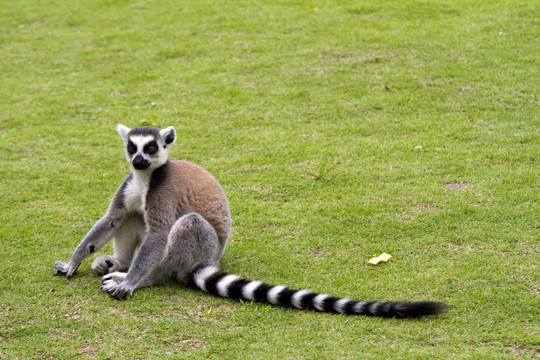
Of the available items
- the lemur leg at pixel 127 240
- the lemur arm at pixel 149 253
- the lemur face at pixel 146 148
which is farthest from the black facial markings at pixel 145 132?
the lemur leg at pixel 127 240

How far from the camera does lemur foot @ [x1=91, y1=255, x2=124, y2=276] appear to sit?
514 centimetres

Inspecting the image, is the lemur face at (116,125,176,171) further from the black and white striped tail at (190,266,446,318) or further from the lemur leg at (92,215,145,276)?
the black and white striped tail at (190,266,446,318)

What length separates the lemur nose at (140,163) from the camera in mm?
4906

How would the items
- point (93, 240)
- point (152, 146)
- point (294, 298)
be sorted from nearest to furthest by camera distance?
point (294, 298)
point (152, 146)
point (93, 240)

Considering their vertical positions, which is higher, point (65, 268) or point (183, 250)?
point (183, 250)

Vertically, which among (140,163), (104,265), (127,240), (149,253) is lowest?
(104,265)

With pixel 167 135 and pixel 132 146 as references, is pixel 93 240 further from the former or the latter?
pixel 167 135

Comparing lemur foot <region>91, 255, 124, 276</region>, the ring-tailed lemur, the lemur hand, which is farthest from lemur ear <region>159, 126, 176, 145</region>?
the lemur hand

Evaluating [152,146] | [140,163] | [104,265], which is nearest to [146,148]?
[152,146]

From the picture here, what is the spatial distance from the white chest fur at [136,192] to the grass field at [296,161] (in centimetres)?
65

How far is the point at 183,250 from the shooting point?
15.9ft

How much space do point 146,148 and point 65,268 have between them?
1.11 m

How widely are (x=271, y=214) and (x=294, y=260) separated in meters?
0.93

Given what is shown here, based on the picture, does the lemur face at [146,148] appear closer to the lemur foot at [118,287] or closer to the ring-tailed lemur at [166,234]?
the ring-tailed lemur at [166,234]
